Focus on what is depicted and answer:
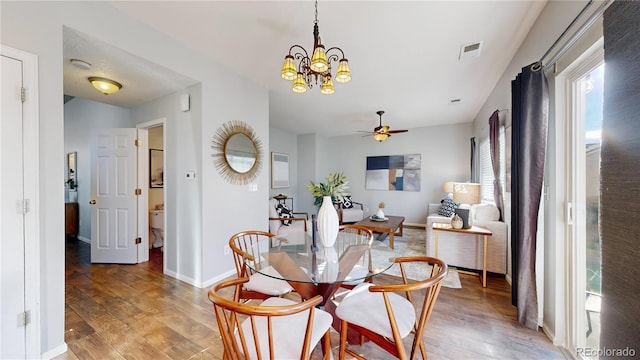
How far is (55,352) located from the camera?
1.65 meters

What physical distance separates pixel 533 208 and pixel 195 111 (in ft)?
11.3

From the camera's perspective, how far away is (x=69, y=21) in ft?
5.59

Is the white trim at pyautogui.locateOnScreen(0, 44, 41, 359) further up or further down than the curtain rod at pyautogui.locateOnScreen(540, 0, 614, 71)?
further down

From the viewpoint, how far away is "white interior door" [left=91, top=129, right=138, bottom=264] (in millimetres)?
3412

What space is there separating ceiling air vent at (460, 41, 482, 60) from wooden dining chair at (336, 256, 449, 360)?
2.23 meters

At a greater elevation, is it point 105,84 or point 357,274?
point 105,84

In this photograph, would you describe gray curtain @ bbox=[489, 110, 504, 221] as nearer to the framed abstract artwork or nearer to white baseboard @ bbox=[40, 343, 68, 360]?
the framed abstract artwork

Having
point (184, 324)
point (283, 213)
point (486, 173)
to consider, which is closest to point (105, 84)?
point (184, 324)

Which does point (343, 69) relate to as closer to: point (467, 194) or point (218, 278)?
point (218, 278)

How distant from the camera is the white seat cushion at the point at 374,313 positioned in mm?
1261

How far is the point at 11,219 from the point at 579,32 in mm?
3634

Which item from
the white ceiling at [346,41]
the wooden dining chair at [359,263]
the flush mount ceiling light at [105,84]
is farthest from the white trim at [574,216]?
the flush mount ceiling light at [105,84]

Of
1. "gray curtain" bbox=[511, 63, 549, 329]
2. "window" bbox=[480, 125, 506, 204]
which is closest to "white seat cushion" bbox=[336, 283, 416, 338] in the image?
"gray curtain" bbox=[511, 63, 549, 329]

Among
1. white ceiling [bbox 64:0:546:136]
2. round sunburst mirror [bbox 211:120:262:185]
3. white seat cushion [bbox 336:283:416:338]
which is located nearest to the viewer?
white seat cushion [bbox 336:283:416:338]
